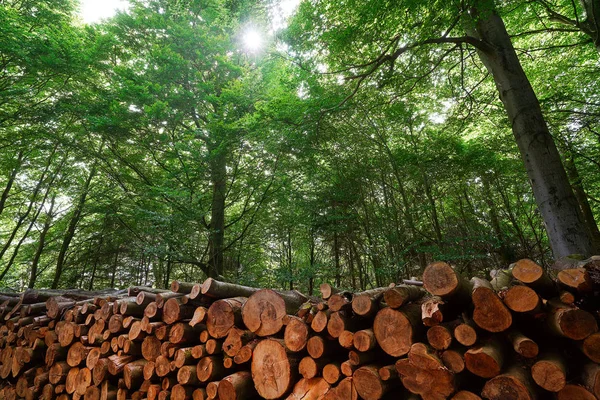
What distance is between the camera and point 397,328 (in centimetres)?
176

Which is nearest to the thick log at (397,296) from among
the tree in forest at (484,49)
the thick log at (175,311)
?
the thick log at (175,311)

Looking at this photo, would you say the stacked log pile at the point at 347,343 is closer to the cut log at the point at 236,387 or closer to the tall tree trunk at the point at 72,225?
the cut log at the point at 236,387

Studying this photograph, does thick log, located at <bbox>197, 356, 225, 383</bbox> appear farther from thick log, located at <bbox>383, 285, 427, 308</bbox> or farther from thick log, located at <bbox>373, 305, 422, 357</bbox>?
thick log, located at <bbox>383, 285, 427, 308</bbox>

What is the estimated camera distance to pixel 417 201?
8.98 metres

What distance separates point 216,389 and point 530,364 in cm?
198

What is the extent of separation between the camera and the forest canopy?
5.46 meters

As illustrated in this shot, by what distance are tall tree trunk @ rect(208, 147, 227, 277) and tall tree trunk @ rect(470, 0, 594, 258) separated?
5726 millimetres

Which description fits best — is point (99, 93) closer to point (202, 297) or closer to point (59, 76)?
point (59, 76)

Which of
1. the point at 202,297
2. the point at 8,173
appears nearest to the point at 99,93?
the point at 8,173

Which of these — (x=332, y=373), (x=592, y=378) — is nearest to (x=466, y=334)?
(x=592, y=378)

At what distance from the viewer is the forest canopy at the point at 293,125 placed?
546cm

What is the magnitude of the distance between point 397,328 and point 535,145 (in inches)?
157

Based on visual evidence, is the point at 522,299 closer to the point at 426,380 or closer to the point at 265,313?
the point at 426,380

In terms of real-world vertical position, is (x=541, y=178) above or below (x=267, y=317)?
above
